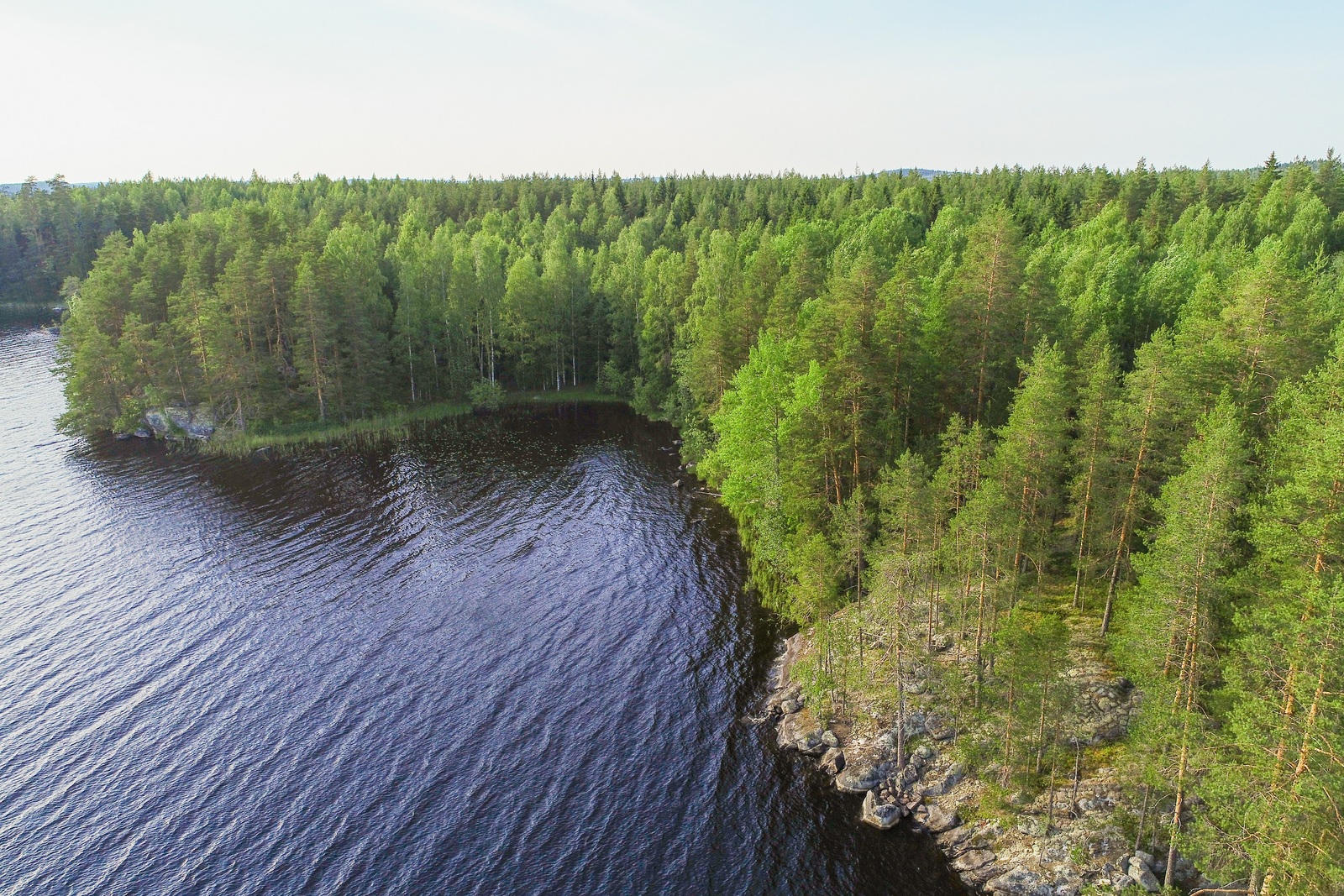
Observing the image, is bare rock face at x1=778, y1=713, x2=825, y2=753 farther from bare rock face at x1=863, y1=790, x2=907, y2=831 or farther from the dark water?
bare rock face at x1=863, y1=790, x2=907, y2=831

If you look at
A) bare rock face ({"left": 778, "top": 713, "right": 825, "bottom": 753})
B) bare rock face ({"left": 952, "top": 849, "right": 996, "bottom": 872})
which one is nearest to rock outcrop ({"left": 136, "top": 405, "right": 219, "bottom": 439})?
bare rock face ({"left": 778, "top": 713, "right": 825, "bottom": 753})

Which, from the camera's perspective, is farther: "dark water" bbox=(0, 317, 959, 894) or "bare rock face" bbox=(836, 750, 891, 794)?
"bare rock face" bbox=(836, 750, 891, 794)

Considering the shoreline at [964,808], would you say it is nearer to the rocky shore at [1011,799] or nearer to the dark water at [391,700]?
the rocky shore at [1011,799]

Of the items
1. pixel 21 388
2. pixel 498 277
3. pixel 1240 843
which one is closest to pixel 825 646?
pixel 1240 843

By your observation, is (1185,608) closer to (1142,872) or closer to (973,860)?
(1142,872)

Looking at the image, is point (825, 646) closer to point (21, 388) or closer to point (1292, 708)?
point (1292, 708)

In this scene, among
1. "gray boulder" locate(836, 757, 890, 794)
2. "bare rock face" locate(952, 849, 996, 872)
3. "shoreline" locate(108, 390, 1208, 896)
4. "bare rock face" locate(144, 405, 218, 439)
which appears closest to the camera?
"shoreline" locate(108, 390, 1208, 896)

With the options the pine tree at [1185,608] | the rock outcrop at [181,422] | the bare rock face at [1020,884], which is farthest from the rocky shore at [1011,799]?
the rock outcrop at [181,422]
